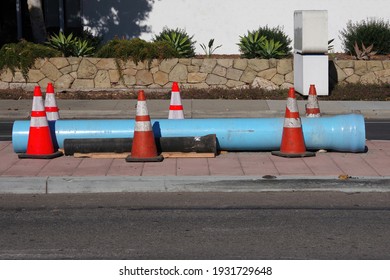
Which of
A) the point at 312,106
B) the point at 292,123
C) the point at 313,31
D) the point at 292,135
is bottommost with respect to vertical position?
the point at 292,135

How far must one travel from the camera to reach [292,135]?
10195 millimetres

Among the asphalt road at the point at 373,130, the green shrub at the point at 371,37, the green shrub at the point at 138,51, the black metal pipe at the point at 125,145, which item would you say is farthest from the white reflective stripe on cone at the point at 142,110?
the green shrub at the point at 371,37

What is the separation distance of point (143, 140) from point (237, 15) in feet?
43.3

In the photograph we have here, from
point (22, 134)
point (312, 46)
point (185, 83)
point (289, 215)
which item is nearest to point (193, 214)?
point (289, 215)

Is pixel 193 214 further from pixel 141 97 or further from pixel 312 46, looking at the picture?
pixel 312 46

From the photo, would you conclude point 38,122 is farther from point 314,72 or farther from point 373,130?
point 314,72

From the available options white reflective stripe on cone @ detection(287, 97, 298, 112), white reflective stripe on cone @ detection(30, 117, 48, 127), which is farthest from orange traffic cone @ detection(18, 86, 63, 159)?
white reflective stripe on cone @ detection(287, 97, 298, 112)

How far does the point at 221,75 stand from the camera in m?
19.1

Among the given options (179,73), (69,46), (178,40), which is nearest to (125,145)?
(179,73)

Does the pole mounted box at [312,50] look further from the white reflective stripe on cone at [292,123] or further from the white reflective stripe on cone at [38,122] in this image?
the white reflective stripe on cone at [38,122]

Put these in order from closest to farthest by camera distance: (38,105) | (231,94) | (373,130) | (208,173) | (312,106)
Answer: (208,173) < (38,105) < (312,106) < (373,130) < (231,94)

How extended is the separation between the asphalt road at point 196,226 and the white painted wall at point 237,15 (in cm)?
1418

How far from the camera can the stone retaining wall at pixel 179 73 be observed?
18953mm

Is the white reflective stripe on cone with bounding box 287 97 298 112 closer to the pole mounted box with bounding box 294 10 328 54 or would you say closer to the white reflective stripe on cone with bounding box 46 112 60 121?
the white reflective stripe on cone with bounding box 46 112 60 121
